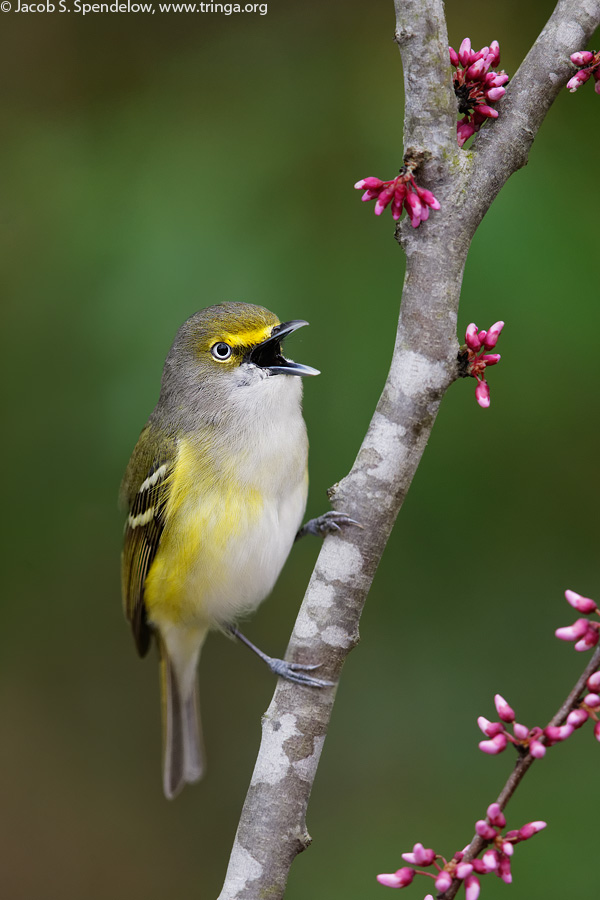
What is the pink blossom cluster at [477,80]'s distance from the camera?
2.37 metres

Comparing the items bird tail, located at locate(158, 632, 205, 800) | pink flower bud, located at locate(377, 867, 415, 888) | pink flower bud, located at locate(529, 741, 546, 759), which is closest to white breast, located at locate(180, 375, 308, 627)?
bird tail, located at locate(158, 632, 205, 800)

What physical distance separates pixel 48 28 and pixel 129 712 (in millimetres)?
3306

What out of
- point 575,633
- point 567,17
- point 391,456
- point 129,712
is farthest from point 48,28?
point 575,633

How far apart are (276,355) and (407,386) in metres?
1.04

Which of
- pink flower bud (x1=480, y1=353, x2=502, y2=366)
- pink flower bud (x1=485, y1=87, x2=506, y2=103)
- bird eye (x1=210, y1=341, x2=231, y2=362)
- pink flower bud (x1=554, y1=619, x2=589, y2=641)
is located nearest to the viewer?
pink flower bud (x1=554, y1=619, x2=589, y2=641)

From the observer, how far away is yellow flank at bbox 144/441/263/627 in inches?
A: 125

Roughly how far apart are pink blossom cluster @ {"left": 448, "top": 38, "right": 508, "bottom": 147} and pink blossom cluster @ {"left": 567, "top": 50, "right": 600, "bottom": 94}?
16 centimetres

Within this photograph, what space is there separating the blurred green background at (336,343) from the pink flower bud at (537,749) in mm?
1837

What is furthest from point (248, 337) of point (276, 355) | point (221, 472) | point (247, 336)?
point (221, 472)

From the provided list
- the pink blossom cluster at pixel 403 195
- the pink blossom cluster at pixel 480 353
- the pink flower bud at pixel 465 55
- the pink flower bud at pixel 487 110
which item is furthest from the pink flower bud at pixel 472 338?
the pink flower bud at pixel 465 55

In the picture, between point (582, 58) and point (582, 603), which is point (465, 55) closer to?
point (582, 58)

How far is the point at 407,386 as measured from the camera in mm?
2281

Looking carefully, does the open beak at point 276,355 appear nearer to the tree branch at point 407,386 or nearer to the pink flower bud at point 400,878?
the tree branch at point 407,386

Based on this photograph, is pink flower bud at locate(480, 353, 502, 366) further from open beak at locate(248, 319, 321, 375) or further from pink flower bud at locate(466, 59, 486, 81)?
open beak at locate(248, 319, 321, 375)
